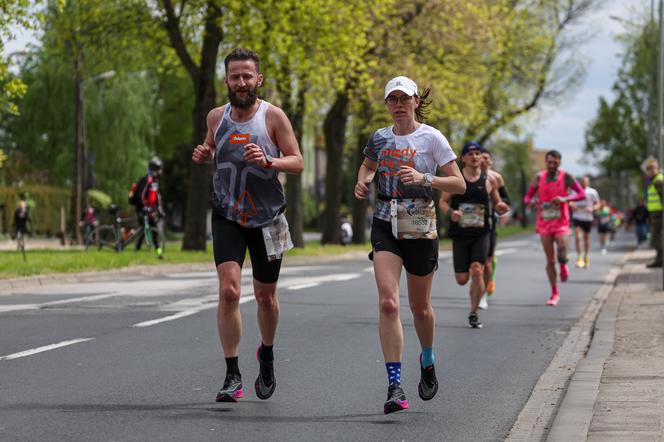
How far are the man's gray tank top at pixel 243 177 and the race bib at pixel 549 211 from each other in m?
8.86

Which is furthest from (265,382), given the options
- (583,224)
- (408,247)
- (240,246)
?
(583,224)

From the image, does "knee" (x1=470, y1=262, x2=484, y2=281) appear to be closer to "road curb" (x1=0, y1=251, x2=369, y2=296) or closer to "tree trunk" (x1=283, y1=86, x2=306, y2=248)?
"road curb" (x1=0, y1=251, x2=369, y2=296)

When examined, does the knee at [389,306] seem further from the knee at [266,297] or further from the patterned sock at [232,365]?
the patterned sock at [232,365]

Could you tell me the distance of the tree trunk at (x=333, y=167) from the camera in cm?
3925

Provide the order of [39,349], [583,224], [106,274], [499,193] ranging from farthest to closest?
[583,224], [106,274], [499,193], [39,349]

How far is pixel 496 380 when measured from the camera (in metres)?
8.95

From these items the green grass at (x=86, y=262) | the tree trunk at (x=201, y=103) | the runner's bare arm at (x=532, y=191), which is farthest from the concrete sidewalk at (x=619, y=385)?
the tree trunk at (x=201, y=103)

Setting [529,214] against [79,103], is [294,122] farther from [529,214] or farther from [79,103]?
[529,214]

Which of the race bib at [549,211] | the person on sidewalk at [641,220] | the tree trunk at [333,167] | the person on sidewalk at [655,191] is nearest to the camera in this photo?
the race bib at [549,211]

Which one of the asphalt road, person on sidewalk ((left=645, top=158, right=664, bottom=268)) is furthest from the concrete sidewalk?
person on sidewalk ((left=645, top=158, right=664, bottom=268))

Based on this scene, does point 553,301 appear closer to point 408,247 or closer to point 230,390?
point 408,247

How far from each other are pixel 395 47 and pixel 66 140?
20.0 metres

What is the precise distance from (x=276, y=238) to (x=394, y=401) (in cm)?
110

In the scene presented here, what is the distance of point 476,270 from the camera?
13203mm
